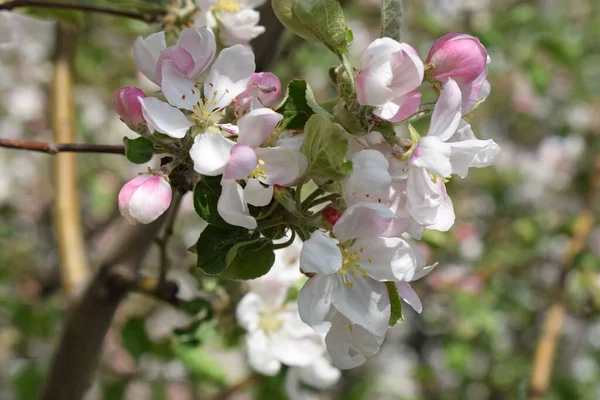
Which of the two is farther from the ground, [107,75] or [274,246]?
[274,246]

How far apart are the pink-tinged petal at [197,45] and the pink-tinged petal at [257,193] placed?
13 cm

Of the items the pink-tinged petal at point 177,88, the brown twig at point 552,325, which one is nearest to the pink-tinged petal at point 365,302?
the pink-tinged petal at point 177,88

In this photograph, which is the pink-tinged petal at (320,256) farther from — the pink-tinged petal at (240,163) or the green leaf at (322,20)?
the green leaf at (322,20)

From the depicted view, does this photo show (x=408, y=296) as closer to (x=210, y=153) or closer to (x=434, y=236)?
(x=210, y=153)

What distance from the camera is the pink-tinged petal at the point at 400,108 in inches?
21.7

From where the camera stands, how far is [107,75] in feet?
7.47

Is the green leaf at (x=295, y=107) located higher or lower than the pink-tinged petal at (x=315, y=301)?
higher

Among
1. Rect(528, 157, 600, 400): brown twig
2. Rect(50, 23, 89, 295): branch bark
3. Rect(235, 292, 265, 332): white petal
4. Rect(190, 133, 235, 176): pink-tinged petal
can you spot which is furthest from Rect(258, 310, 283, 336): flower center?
Rect(528, 157, 600, 400): brown twig

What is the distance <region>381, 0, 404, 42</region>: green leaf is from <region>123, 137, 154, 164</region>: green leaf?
9.0 inches

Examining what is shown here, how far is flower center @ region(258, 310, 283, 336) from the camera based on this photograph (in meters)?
0.97

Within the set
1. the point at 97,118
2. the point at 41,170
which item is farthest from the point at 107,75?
the point at 41,170

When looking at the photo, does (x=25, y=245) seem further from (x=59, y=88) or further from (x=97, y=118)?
(x=59, y=88)

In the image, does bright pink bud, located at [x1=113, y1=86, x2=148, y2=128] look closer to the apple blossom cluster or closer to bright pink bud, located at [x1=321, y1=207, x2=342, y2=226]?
the apple blossom cluster

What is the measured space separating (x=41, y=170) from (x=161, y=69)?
272 cm
